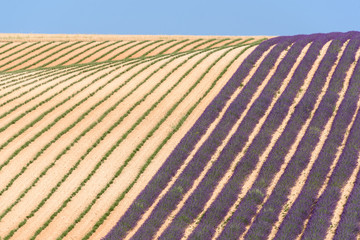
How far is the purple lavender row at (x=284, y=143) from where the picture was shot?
71.7ft

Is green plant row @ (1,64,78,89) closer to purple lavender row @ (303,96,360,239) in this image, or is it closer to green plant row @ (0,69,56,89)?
green plant row @ (0,69,56,89)

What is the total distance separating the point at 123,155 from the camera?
2900cm

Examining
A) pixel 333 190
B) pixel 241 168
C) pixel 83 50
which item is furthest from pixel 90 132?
pixel 83 50

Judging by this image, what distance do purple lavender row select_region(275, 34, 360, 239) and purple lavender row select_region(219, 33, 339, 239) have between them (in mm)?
1554

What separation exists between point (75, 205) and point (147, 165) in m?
4.28

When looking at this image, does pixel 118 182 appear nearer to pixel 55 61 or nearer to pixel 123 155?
pixel 123 155

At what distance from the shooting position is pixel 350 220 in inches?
820

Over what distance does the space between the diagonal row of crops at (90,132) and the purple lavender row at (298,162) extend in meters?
6.04

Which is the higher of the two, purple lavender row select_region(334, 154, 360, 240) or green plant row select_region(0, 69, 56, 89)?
green plant row select_region(0, 69, 56, 89)

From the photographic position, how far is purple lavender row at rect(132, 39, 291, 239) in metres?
22.5

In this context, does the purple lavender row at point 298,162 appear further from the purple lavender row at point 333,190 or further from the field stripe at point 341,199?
the purple lavender row at point 333,190

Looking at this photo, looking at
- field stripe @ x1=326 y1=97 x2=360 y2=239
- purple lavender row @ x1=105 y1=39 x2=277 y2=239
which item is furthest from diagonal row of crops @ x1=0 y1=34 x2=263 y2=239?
field stripe @ x1=326 y1=97 x2=360 y2=239

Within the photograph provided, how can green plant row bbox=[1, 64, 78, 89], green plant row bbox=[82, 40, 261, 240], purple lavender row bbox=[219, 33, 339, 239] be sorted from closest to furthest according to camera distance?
purple lavender row bbox=[219, 33, 339, 239]
green plant row bbox=[82, 40, 261, 240]
green plant row bbox=[1, 64, 78, 89]

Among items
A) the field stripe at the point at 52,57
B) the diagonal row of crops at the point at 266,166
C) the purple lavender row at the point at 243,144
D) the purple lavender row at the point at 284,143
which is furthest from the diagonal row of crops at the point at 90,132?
the field stripe at the point at 52,57
